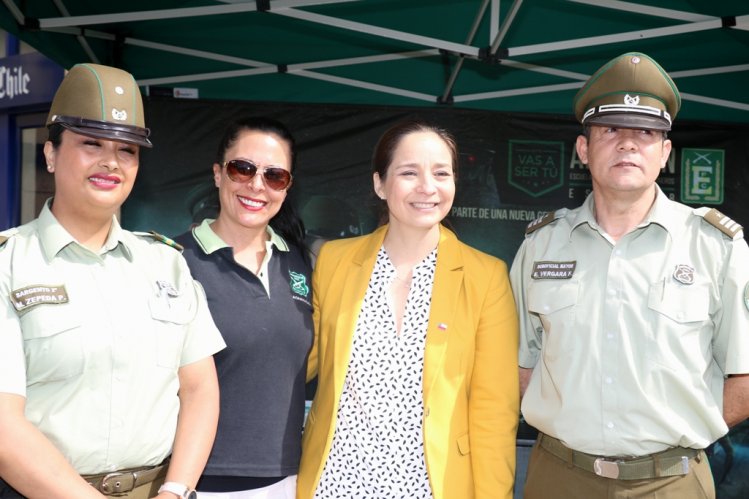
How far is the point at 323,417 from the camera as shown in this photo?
2211mm

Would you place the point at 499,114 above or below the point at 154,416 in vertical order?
above

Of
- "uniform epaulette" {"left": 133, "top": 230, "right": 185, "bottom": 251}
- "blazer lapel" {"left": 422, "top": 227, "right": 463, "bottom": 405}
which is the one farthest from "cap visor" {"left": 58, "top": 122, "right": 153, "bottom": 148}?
"blazer lapel" {"left": 422, "top": 227, "right": 463, "bottom": 405}

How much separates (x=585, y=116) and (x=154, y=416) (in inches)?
64.1

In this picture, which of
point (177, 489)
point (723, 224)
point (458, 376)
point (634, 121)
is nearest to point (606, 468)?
point (458, 376)

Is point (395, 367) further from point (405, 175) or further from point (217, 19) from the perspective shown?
point (217, 19)

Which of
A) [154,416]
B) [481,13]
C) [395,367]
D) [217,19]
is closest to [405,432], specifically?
[395,367]

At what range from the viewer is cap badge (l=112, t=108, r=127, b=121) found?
1.84m

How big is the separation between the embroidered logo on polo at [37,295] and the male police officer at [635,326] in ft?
4.74

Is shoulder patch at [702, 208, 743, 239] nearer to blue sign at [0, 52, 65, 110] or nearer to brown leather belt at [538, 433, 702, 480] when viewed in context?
brown leather belt at [538, 433, 702, 480]

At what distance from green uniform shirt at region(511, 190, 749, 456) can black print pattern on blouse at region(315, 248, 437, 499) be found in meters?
0.45

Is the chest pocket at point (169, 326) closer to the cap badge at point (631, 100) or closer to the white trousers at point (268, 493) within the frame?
the white trousers at point (268, 493)

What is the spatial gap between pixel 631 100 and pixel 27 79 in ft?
16.8

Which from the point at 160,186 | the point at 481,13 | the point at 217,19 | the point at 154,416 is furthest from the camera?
the point at 160,186

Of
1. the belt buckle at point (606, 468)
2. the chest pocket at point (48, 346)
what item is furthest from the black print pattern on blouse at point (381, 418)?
the chest pocket at point (48, 346)
